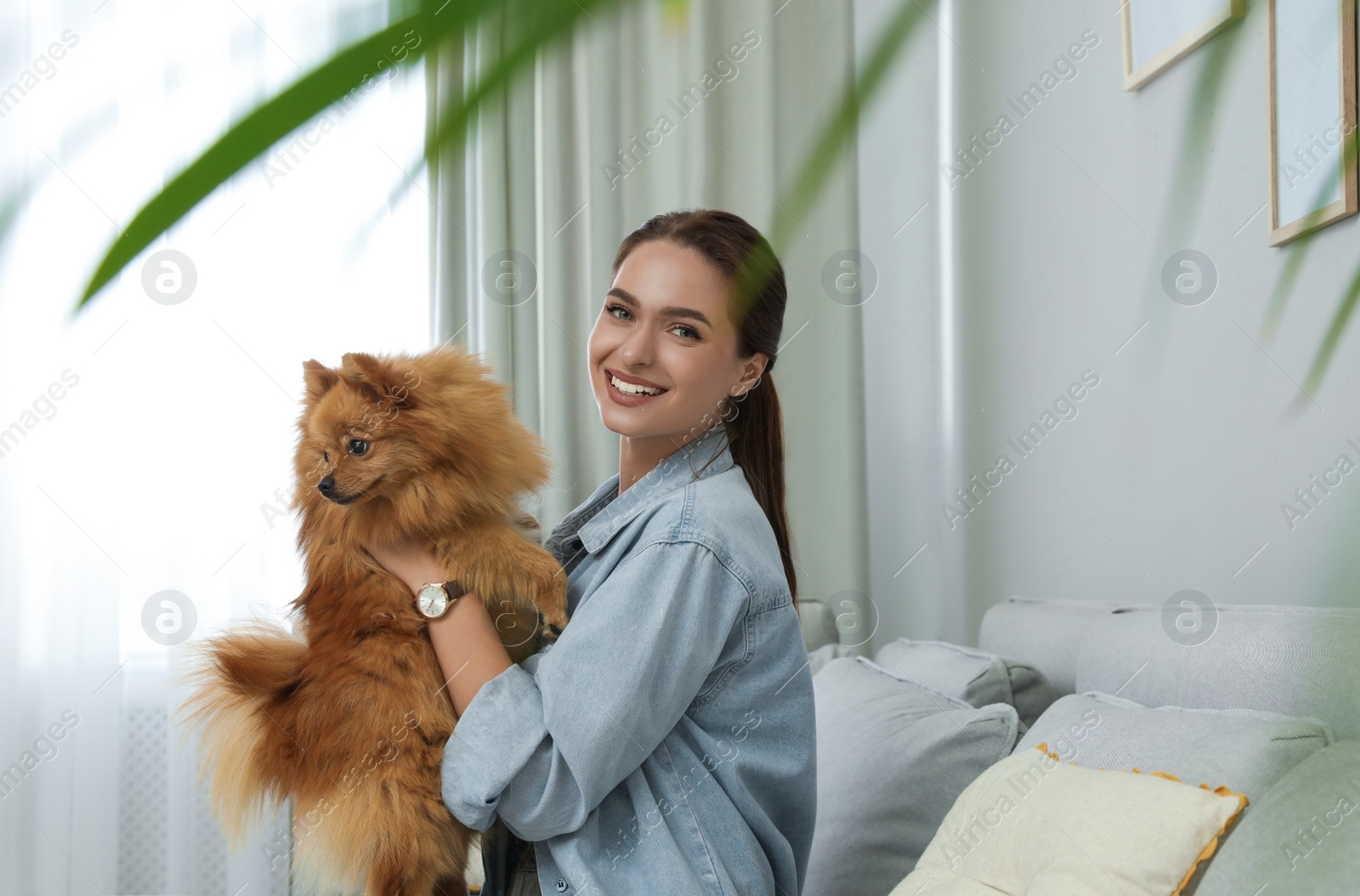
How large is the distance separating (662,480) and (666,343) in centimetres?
19

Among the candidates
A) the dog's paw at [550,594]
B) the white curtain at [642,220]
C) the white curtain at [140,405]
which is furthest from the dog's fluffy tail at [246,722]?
the white curtain at [642,220]

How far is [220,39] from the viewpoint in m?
2.82

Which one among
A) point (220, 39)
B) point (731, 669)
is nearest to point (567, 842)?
point (731, 669)

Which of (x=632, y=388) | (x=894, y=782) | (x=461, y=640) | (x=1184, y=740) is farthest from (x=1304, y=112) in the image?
(x=461, y=640)

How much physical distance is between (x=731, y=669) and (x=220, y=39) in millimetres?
2536

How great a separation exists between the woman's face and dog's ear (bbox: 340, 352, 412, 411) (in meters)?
0.29

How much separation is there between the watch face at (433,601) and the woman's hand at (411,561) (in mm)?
25

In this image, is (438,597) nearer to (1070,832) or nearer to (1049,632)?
(1070,832)

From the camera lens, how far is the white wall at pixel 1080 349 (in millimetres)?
1568

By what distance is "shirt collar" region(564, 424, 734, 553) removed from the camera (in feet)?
4.43

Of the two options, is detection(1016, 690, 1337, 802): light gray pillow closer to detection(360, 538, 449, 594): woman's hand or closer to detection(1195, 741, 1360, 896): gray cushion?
detection(1195, 741, 1360, 896): gray cushion

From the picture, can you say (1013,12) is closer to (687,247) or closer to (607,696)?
(687,247)

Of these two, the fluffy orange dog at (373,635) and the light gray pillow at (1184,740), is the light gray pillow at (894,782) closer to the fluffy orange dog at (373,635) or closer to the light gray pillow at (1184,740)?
the light gray pillow at (1184,740)

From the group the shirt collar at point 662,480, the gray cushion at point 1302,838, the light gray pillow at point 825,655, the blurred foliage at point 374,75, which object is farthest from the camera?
the light gray pillow at point 825,655
